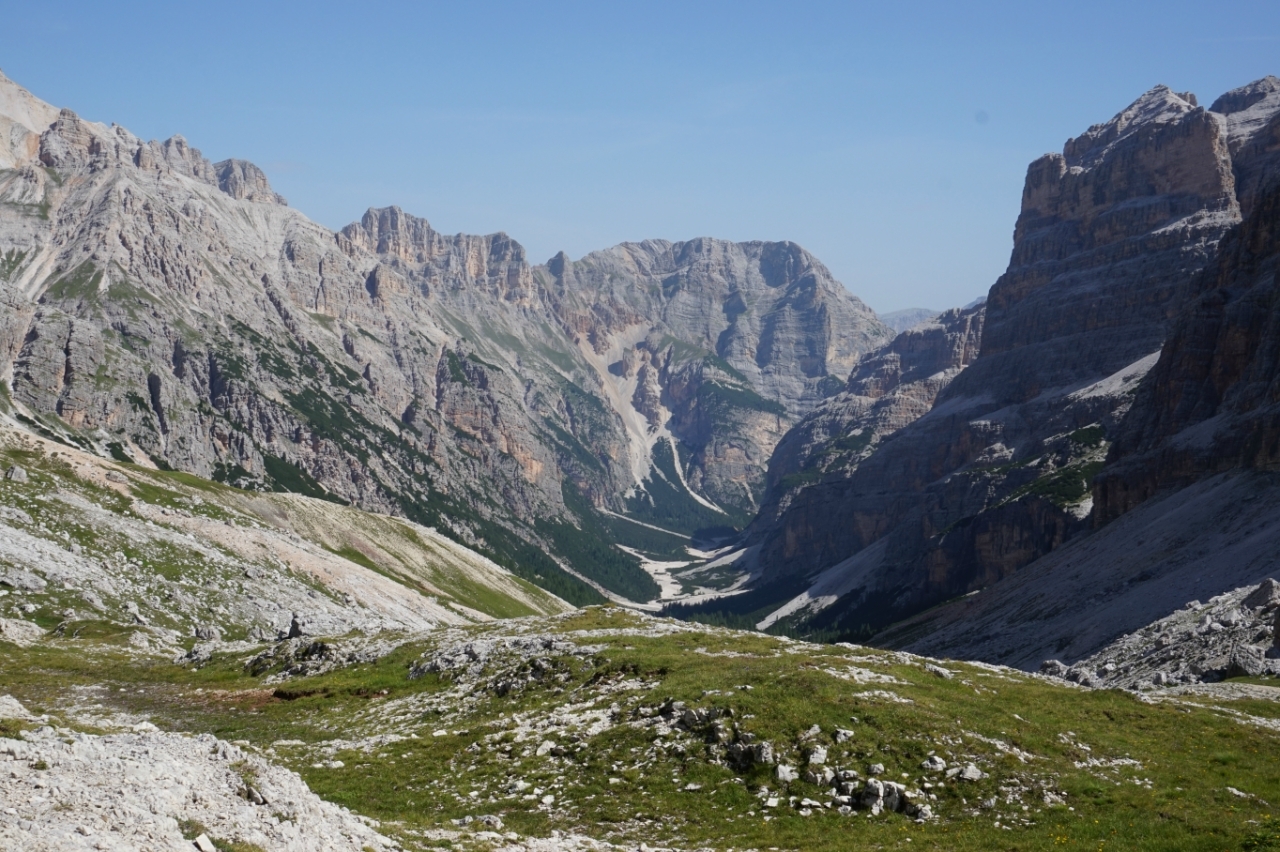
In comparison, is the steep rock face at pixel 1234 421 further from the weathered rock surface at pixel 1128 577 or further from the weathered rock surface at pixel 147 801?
the weathered rock surface at pixel 147 801

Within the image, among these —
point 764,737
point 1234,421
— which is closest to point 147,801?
point 764,737

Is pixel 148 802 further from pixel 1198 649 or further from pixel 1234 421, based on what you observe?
pixel 1234 421

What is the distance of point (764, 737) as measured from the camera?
42812mm

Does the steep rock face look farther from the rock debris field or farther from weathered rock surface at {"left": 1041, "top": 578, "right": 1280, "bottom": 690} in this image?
the rock debris field

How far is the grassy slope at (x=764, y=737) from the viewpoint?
121 feet

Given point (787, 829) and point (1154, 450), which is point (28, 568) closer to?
point (787, 829)

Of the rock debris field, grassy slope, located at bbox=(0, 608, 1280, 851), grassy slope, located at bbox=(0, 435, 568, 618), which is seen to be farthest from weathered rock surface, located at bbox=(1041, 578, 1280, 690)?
grassy slope, located at bbox=(0, 435, 568, 618)

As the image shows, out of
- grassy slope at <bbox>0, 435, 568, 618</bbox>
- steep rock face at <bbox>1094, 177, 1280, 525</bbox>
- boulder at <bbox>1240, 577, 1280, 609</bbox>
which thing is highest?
steep rock face at <bbox>1094, 177, 1280, 525</bbox>

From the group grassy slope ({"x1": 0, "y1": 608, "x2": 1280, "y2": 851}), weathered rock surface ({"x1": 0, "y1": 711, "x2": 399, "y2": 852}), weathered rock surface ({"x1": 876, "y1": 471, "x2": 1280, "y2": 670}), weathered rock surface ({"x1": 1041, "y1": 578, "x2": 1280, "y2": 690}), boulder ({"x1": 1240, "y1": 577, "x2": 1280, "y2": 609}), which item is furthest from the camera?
weathered rock surface ({"x1": 876, "y1": 471, "x2": 1280, "y2": 670})

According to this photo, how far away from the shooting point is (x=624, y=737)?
149ft

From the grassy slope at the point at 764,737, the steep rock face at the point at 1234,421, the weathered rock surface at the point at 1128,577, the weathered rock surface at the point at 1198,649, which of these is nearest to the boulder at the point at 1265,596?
the weathered rock surface at the point at 1198,649

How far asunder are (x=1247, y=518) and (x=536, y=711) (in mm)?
122018

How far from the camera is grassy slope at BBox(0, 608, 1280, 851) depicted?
36.9m

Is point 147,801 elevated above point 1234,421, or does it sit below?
below
